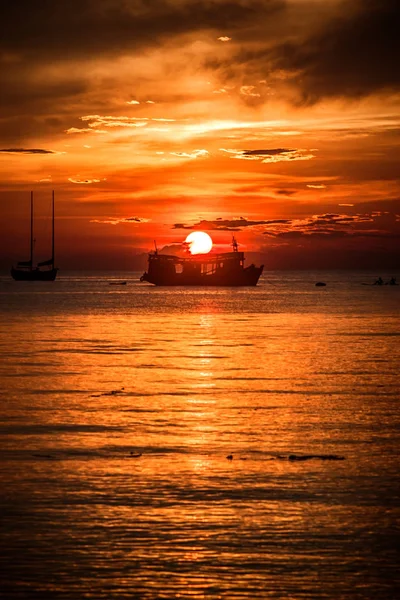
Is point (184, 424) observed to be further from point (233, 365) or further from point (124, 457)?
point (233, 365)

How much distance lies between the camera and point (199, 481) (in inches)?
788

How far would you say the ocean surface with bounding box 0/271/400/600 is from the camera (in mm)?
13867

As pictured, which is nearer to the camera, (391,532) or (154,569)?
(154,569)

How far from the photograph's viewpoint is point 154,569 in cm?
1409

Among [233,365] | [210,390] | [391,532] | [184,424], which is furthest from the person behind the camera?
[233,365]

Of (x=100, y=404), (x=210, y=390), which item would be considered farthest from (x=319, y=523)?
(x=210, y=390)

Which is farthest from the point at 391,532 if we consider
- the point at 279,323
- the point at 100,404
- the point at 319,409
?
the point at 279,323

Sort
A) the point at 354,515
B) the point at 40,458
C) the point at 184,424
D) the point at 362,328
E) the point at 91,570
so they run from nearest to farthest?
the point at 91,570
the point at 354,515
the point at 40,458
the point at 184,424
the point at 362,328

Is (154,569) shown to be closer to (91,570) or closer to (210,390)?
(91,570)

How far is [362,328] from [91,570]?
223 ft

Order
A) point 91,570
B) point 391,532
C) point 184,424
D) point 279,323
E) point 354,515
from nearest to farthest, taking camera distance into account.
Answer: point 91,570 → point 391,532 → point 354,515 → point 184,424 → point 279,323

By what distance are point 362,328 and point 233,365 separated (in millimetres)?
35820

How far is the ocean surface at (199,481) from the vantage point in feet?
45.5

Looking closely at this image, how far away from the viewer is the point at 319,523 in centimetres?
1673
